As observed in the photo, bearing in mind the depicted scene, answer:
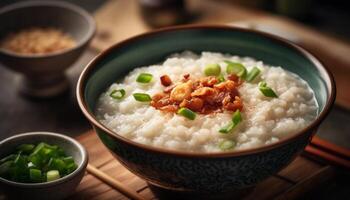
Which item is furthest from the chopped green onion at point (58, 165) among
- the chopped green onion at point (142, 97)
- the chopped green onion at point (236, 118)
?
the chopped green onion at point (236, 118)

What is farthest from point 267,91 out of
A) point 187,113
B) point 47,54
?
point 47,54

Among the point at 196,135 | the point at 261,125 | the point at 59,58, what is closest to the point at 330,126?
the point at 261,125

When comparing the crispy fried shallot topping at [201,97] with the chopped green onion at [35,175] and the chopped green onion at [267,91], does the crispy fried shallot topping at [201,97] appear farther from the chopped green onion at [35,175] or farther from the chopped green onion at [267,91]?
the chopped green onion at [35,175]

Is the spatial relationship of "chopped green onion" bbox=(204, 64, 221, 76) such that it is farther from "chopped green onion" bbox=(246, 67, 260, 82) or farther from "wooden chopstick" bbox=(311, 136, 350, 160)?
"wooden chopstick" bbox=(311, 136, 350, 160)

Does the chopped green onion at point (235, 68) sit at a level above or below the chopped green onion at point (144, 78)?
above

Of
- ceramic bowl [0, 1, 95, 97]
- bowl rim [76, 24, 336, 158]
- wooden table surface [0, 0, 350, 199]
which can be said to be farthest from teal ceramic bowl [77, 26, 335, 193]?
ceramic bowl [0, 1, 95, 97]

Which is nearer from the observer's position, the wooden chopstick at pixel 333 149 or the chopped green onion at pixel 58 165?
the chopped green onion at pixel 58 165

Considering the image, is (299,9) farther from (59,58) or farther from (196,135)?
(196,135)
